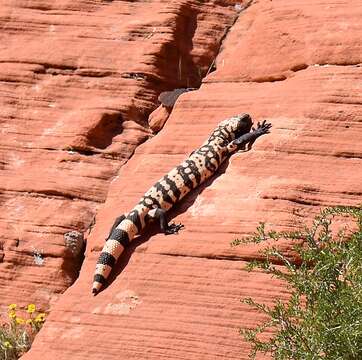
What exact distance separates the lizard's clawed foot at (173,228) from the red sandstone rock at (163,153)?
2.9 inches

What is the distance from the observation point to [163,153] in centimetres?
846

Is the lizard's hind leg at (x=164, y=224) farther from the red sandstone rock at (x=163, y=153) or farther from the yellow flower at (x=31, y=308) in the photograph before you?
the yellow flower at (x=31, y=308)

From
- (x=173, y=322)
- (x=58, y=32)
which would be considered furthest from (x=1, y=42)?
(x=173, y=322)

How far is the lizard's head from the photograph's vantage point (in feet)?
26.0

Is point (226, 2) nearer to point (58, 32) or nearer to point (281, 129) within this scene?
point (58, 32)

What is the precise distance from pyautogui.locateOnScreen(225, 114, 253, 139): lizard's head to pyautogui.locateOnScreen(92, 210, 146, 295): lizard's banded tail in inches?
50.1

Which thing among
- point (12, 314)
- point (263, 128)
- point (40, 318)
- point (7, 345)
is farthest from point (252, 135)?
point (7, 345)

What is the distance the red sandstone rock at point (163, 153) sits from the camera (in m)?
6.69

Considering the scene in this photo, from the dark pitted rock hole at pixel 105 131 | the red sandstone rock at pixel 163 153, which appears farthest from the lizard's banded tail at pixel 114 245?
the dark pitted rock hole at pixel 105 131

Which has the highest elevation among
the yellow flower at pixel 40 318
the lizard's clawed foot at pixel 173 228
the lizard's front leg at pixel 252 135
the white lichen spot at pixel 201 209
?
the lizard's front leg at pixel 252 135

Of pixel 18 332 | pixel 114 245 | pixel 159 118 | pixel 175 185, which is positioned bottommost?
pixel 18 332

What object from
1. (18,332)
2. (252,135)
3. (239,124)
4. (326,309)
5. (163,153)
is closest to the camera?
(326,309)

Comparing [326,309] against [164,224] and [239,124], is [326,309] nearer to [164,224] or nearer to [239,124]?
[164,224]

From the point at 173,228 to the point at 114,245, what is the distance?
0.57 m
